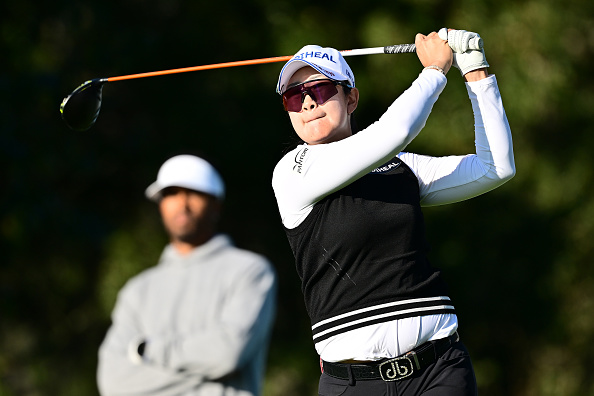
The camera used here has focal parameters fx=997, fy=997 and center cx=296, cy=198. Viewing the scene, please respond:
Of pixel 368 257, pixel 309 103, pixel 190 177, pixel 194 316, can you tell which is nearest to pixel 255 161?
pixel 190 177

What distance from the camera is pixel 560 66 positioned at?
29.0 feet

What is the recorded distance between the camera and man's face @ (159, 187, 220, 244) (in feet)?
14.8

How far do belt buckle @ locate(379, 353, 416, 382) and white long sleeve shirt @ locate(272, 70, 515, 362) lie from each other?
2 centimetres

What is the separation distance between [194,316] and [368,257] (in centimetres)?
168

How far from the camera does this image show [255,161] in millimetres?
9547

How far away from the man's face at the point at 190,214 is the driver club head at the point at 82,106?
84 centimetres

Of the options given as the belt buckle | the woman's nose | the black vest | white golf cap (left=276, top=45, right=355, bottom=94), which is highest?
white golf cap (left=276, top=45, right=355, bottom=94)

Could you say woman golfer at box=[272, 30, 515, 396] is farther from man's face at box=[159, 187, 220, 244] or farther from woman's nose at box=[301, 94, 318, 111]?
man's face at box=[159, 187, 220, 244]

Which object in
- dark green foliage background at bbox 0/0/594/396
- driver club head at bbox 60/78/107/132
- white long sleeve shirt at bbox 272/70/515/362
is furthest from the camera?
dark green foliage background at bbox 0/0/594/396

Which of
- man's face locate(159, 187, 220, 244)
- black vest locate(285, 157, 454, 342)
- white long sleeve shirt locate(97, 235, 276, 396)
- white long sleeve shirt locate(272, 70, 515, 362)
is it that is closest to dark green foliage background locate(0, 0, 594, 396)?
man's face locate(159, 187, 220, 244)

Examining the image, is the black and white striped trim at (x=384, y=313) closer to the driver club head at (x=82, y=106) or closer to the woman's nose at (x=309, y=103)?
the woman's nose at (x=309, y=103)

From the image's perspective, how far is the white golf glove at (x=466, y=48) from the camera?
2.96 meters

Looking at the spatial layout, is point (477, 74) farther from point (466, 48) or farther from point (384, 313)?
point (384, 313)

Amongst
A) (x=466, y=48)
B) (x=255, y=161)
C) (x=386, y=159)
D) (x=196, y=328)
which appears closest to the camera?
(x=386, y=159)
